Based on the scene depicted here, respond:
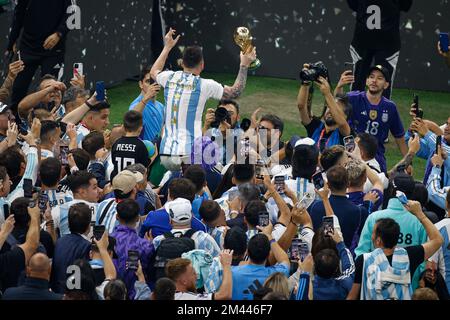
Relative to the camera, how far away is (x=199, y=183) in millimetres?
8961

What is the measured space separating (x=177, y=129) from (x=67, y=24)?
12.9 ft

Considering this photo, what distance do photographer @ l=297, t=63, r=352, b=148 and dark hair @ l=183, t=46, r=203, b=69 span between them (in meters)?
1.03

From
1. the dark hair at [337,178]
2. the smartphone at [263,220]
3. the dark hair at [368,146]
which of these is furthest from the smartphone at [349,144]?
the smartphone at [263,220]

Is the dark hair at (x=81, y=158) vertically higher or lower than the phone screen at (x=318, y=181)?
higher

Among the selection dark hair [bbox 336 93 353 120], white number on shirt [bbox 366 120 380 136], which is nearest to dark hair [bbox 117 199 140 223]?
dark hair [bbox 336 93 353 120]

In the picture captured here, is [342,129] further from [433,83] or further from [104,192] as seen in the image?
[433,83]

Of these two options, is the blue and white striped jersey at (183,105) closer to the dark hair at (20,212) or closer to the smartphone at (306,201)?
the smartphone at (306,201)

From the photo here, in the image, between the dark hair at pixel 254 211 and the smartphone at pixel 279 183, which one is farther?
the smartphone at pixel 279 183

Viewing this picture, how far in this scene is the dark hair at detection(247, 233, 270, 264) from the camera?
7.33 metres

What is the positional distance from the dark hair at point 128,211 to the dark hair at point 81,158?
153 centimetres

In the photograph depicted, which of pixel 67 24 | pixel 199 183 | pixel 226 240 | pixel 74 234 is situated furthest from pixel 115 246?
pixel 67 24

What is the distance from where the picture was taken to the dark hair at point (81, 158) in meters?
9.34

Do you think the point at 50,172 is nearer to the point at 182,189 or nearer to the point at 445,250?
the point at 182,189
